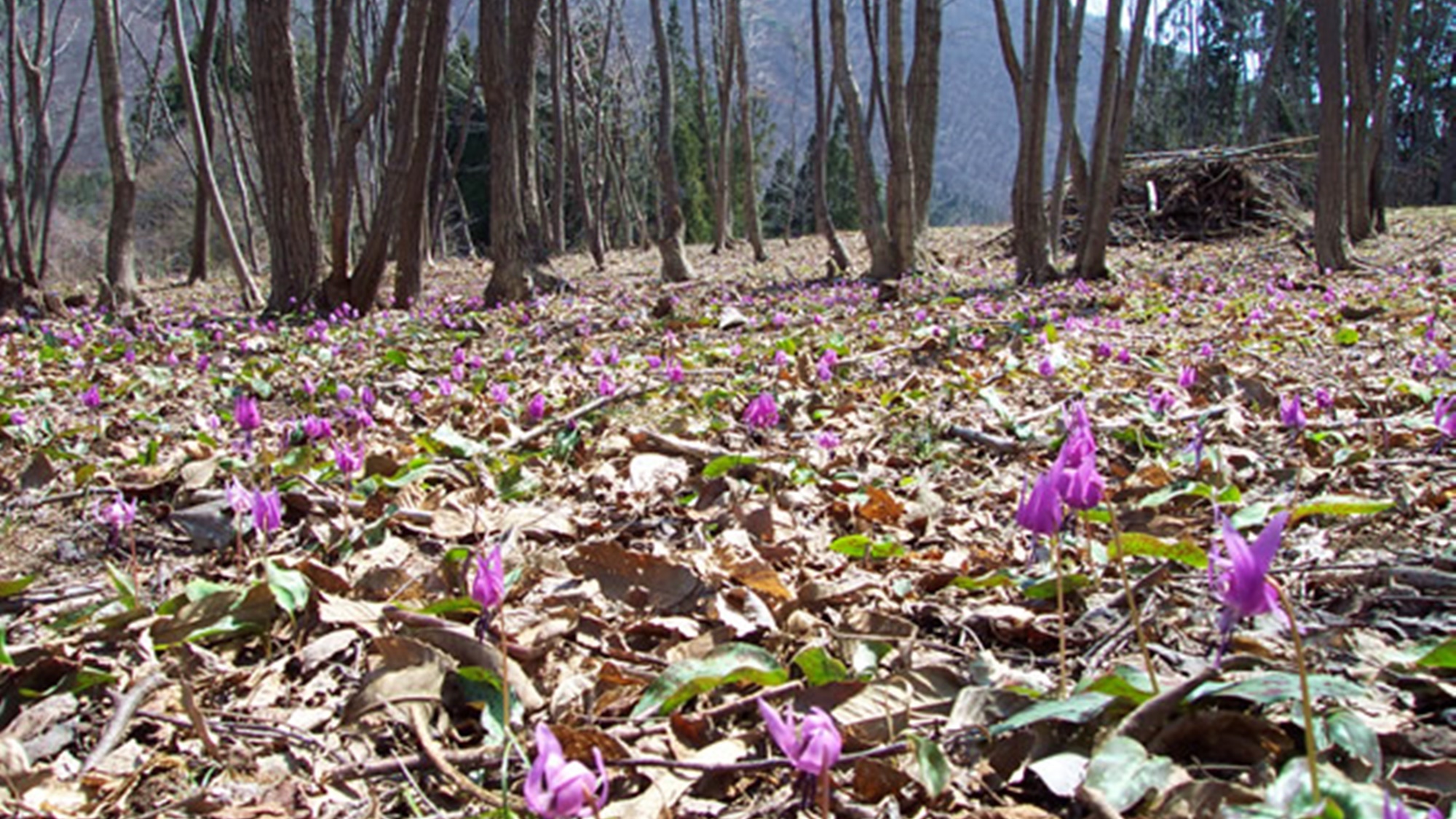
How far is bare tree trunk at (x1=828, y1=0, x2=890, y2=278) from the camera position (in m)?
10.0

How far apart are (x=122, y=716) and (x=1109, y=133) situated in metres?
9.66

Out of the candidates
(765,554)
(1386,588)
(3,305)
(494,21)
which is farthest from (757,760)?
(3,305)

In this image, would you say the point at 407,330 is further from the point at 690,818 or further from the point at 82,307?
the point at 690,818

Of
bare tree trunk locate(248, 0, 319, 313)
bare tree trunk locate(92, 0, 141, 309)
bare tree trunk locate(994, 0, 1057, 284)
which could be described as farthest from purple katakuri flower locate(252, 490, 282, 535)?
bare tree trunk locate(92, 0, 141, 309)

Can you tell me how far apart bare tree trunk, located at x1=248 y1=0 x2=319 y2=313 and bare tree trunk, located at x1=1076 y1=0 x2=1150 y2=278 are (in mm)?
7452

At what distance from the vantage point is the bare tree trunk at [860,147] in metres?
10.0

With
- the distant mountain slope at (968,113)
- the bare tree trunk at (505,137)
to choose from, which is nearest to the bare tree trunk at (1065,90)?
the bare tree trunk at (505,137)

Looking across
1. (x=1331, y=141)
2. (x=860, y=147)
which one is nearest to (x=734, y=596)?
(x=1331, y=141)

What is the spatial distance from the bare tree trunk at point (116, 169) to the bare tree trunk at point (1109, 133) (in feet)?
32.7

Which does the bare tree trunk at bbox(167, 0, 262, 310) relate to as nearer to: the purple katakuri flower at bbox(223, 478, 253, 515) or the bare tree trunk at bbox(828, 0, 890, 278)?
the bare tree trunk at bbox(828, 0, 890, 278)

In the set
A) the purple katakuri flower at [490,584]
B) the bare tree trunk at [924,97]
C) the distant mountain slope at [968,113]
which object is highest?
the distant mountain slope at [968,113]

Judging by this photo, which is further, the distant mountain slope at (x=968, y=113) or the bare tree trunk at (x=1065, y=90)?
the distant mountain slope at (x=968, y=113)

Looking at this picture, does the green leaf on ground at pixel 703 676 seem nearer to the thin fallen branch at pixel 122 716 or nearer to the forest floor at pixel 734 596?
the forest floor at pixel 734 596

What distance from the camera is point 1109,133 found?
925 cm
